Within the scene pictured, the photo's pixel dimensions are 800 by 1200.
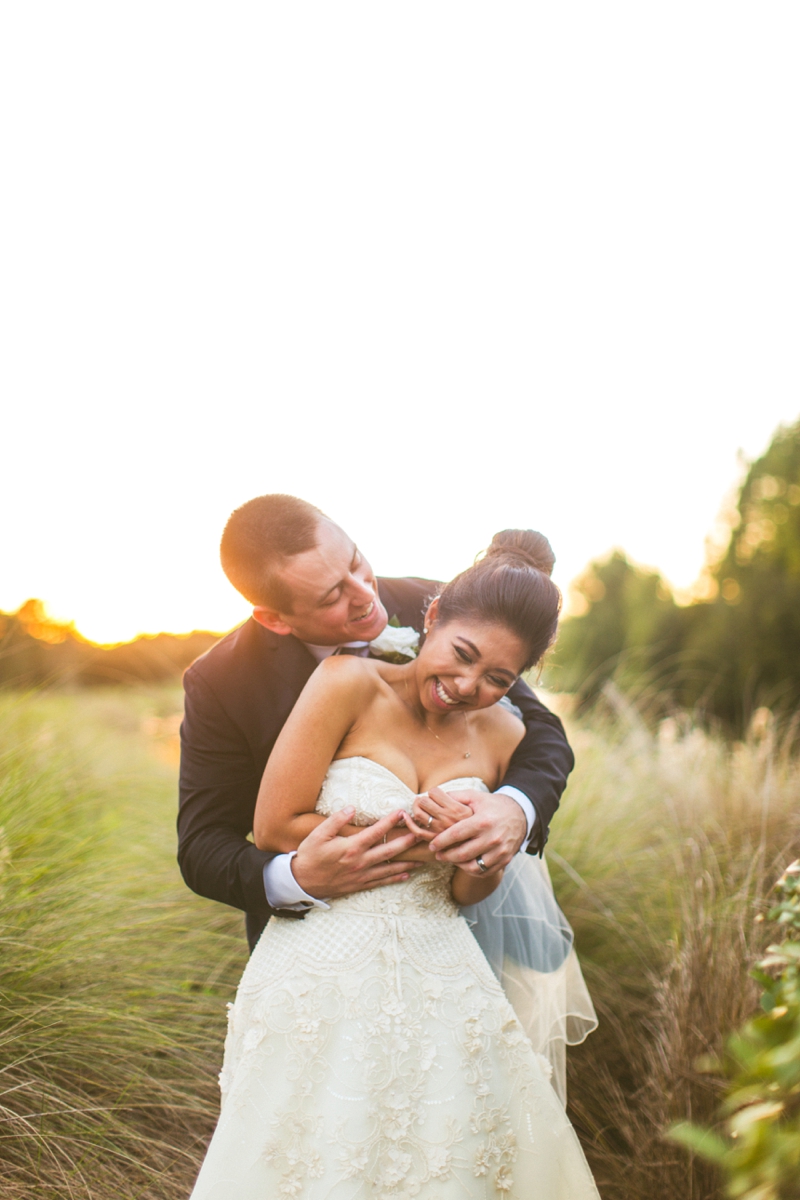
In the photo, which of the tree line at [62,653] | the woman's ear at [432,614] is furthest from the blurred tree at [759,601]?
the woman's ear at [432,614]

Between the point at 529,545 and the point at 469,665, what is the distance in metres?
0.74

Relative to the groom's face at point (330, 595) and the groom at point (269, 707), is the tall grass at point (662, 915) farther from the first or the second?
the groom's face at point (330, 595)

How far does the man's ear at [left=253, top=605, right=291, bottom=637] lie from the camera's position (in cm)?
283

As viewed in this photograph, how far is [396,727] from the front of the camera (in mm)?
2537

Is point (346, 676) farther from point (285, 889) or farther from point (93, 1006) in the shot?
point (93, 1006)

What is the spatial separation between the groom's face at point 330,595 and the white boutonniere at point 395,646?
4 cm

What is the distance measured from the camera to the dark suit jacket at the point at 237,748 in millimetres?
2736

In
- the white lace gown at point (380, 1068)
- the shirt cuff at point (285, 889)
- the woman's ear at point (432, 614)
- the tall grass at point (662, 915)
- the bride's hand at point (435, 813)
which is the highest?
the woman's ear at point (432, 614)

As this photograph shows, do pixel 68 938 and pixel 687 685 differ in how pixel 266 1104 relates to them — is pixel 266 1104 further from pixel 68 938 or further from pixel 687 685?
pixel 687 685

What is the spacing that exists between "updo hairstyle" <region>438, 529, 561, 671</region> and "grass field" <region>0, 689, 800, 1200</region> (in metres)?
0.99

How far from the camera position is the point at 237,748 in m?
2.90

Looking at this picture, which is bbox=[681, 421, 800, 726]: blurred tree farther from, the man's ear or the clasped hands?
the clasped hands

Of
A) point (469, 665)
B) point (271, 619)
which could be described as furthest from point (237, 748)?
point (469, 665)

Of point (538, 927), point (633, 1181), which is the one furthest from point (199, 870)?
point (633, 1181)
